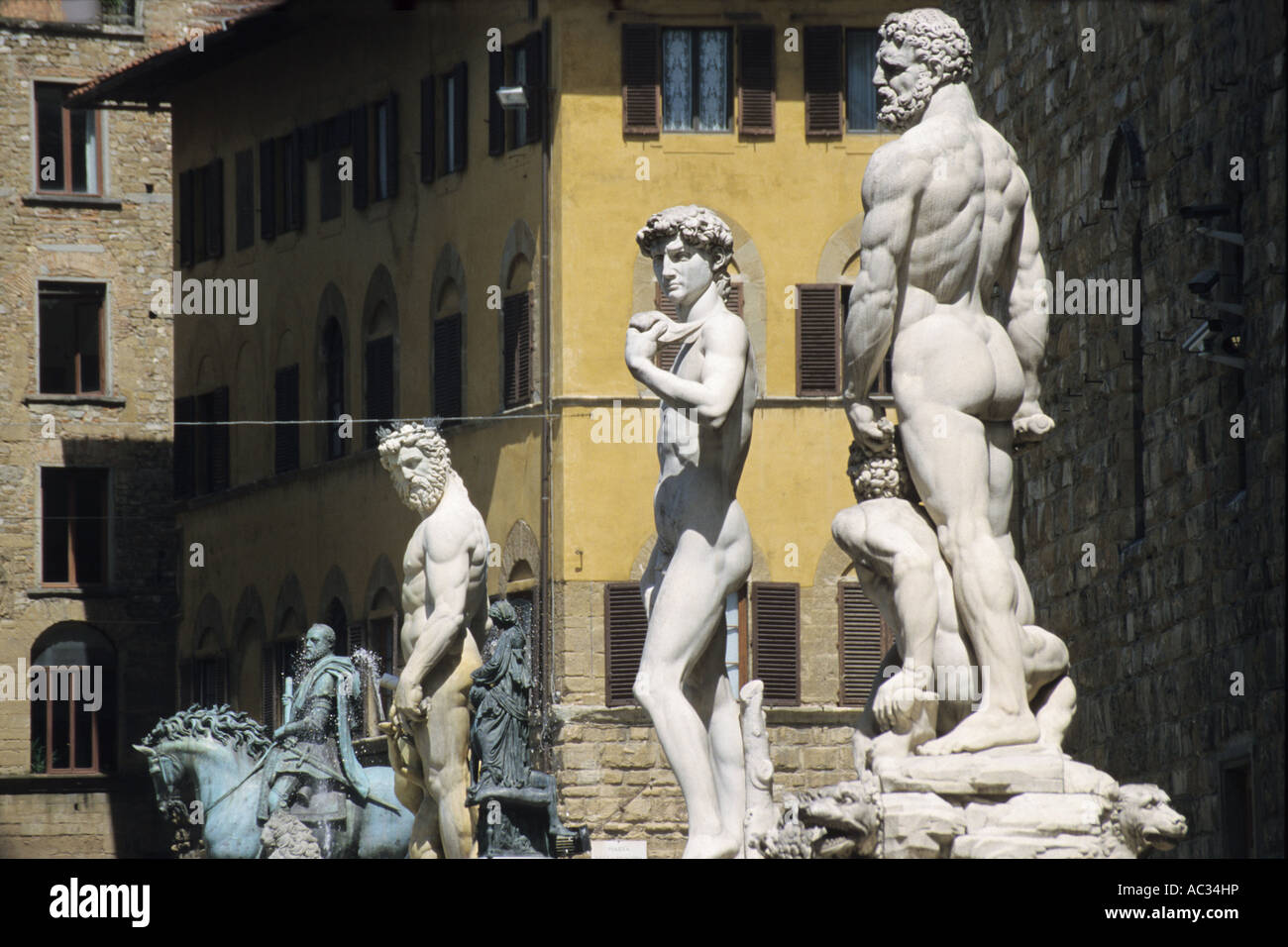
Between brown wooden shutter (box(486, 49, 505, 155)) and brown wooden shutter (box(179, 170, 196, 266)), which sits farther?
brown wooden shutter (box(179, 170, 196, 266))

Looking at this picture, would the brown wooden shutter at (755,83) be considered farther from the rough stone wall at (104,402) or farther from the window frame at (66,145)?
the window frame at (66,145)

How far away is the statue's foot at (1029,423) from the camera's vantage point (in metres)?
15.6

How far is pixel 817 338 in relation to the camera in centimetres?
4634

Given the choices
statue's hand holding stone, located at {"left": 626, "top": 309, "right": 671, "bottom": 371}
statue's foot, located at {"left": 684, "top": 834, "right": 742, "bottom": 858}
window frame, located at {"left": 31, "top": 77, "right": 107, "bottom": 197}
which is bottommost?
statue's foot, located at {"left": 684, "top": 834, "right": 742, "bottom": 858}

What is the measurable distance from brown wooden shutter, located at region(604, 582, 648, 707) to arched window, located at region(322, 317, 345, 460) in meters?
8.50

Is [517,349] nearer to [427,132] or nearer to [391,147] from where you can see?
[427,132]

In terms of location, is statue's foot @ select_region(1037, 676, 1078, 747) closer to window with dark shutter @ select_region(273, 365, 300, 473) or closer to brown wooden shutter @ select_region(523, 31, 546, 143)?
brown wooden shutter @ select_region(523, 31, 546, 143)

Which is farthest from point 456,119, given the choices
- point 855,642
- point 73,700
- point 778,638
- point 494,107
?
point 73,700

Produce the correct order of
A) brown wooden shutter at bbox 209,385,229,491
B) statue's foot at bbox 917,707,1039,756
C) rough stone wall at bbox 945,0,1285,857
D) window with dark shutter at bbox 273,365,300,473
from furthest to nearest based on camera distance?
brown wooden shutter at bbox 209,385,229,491, window with dark shutter at bbox 273,365,300,473, rough stone wall at bbox 945,0,1285,857, statue's foot at bbox 917,707,1039,756

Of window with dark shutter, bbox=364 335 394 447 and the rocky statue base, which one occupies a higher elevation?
window with dark shutter, bbox=364 335 394 447

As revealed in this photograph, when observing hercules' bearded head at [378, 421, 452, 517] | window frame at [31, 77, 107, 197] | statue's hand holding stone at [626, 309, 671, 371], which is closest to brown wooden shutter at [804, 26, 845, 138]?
window frame at [31, 77, 107, 197]

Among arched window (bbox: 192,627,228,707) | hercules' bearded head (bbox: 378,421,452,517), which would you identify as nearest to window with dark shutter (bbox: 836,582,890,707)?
arched window (bbox: 192,627,228,707)

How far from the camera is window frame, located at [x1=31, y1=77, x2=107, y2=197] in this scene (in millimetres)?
61625

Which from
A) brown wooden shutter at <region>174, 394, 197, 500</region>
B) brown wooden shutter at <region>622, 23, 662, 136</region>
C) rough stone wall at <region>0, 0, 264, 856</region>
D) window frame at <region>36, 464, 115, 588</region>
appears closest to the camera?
brown wooden shutter at <region>622, 23, 662, 136</region>
